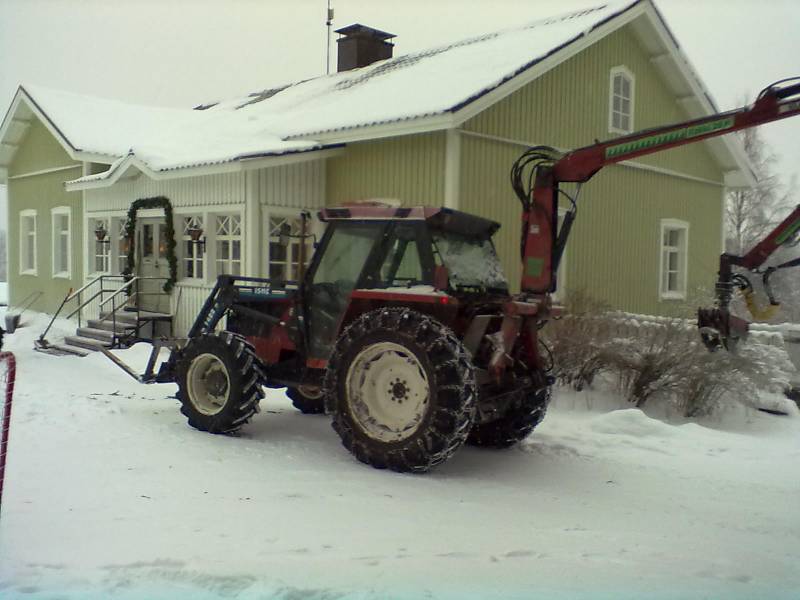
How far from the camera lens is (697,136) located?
19.0 ft

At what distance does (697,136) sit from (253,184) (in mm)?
7712

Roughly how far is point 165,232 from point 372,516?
35.2 ft

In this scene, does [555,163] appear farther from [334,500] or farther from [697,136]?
[334,500]

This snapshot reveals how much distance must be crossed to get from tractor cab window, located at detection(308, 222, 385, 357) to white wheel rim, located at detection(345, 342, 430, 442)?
2.51 ft

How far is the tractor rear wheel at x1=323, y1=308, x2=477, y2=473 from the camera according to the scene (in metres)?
5.19

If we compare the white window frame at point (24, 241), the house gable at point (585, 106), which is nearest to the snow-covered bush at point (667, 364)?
the house gable at point (585, 106)

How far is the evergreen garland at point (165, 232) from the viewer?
44.9 ft

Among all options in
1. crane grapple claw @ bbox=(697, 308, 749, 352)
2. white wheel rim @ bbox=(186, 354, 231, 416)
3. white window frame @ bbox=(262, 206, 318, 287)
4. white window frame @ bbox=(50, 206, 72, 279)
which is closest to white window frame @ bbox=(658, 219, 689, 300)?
white window frame @ bbox=(262, 206, 318, 287)

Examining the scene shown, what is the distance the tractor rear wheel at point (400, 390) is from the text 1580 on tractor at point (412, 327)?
1 centimetres

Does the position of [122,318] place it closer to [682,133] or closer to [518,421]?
[518,421]

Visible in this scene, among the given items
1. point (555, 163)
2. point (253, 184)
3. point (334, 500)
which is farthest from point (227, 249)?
point (334, 500)

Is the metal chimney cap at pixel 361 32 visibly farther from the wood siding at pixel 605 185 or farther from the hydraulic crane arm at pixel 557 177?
the hydraulic crane arm at pixel 557 177

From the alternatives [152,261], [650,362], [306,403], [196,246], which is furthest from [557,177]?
[152,261]

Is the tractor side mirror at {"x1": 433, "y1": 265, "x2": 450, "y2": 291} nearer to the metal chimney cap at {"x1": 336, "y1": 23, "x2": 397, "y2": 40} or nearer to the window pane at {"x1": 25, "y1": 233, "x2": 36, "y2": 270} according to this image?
the metal chimney cap at {"x1": 336, "y1": 23, "x2": 397, "y2": 40}
